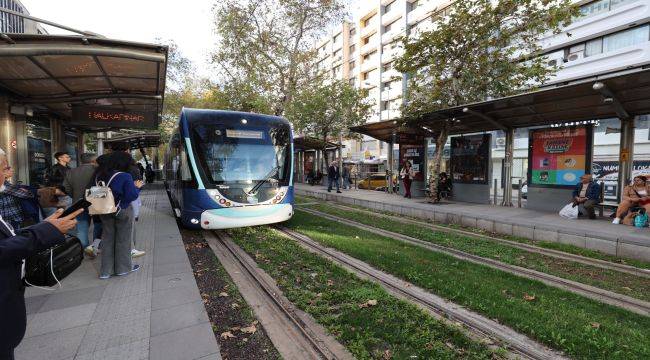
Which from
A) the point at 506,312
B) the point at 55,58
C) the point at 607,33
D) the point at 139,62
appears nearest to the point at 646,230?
the point at 506,312

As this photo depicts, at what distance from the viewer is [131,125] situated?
973cm

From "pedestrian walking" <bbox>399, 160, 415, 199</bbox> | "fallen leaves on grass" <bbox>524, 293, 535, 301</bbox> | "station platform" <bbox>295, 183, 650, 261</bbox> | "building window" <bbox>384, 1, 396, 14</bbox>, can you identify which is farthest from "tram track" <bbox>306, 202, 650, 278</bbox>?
"building window" <bbox>384, 1, 396, 14</bbox>

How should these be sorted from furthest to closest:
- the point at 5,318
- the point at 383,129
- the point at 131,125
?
the point at 383,129, the point at 131,125, the point at 5,318

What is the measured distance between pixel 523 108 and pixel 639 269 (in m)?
6.16

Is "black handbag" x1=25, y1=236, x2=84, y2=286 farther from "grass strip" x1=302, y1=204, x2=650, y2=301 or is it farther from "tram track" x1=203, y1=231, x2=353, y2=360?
"grass strip" x1=302, y1=204, x2=650, y2=301

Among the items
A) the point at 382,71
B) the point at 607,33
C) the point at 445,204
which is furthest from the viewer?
the point at 382,71

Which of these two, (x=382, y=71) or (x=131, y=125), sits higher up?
(x=382, y=71)

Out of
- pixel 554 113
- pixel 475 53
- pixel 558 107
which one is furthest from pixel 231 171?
pixel 554 113

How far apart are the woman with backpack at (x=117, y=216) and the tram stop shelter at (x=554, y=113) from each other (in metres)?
9.55

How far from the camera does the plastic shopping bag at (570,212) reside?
9.32 m

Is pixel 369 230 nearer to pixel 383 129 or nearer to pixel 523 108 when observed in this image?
pixel 523 108

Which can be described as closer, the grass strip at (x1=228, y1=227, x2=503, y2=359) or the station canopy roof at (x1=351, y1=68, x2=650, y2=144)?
the grass strip at (x1=228, y1=227, x2=503, y2=359)

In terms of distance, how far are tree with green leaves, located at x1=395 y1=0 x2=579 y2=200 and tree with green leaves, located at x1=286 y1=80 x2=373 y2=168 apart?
33.1 feet

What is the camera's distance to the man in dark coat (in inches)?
64.4
